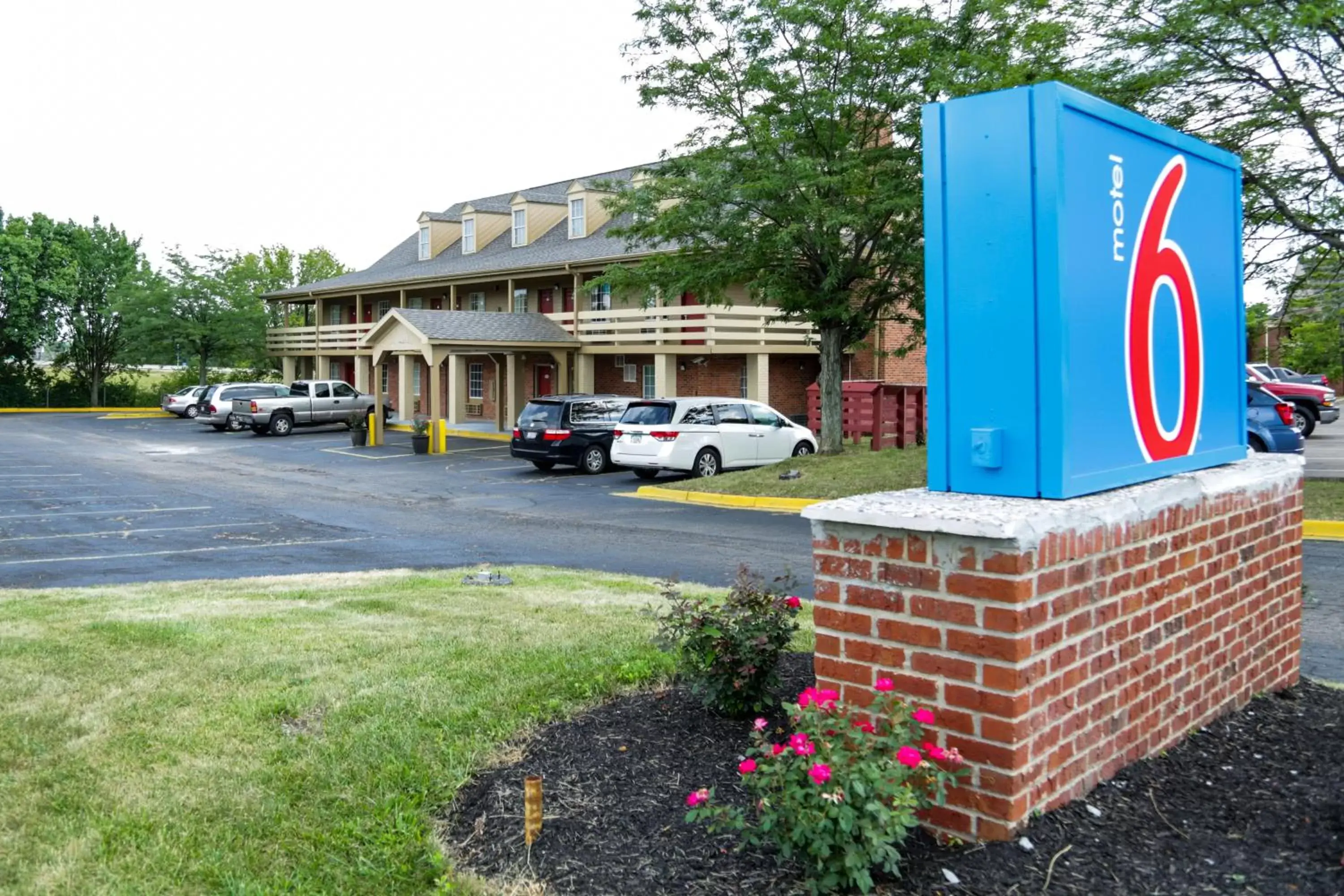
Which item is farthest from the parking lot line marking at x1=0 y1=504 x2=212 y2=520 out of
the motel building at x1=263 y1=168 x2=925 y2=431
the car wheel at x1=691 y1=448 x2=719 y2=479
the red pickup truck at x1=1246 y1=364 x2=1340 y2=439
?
the red pickup truck at x1=1246 y1=364 x2=1340 y2=439

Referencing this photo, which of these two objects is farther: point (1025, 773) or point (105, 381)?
point (105, 381)

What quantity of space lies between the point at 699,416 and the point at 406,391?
2568 centimetres

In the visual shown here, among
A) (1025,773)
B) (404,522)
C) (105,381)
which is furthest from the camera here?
(105,381)

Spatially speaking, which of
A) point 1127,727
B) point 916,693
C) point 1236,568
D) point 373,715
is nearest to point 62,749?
point 373,715

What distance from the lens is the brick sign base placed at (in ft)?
10.9

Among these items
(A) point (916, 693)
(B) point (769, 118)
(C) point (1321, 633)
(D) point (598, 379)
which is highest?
(B) point (769, 118)

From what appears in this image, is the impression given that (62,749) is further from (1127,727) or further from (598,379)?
(598,379)

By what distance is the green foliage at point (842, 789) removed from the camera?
3.03 m

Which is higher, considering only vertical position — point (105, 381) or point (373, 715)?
point (105, 381)

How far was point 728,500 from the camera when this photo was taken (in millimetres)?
17891

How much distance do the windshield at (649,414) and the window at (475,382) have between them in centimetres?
2040

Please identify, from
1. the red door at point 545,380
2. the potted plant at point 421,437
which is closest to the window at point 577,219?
the red door at point 545,380

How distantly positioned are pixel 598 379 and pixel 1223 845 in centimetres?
3333

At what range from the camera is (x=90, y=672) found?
5.77 meters
